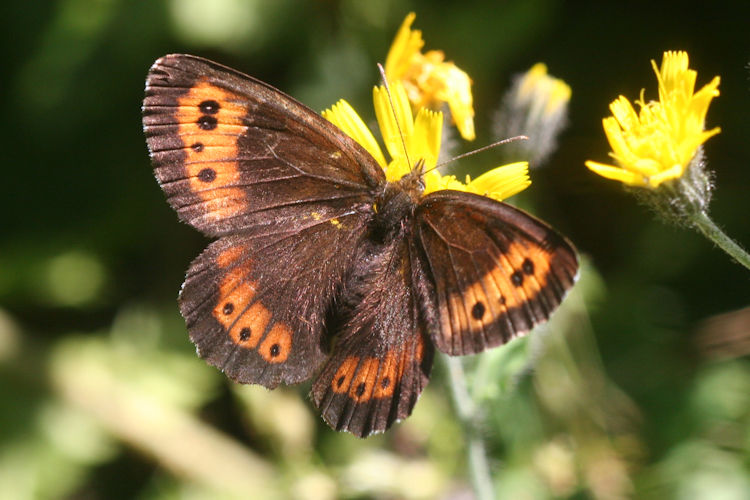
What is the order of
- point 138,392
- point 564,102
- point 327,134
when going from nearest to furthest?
point 327,134 → point 564,102 → point 138,392

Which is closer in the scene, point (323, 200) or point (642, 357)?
point (323, 200)

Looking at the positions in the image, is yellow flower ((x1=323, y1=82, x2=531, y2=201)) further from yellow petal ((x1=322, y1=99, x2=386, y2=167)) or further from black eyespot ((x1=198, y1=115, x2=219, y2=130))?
black eyespot ((x1=198, y1=115, x2=219, y2=130))

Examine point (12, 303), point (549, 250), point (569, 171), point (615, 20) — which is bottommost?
point (12, 303)

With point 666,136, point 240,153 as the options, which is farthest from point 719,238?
point 240,153

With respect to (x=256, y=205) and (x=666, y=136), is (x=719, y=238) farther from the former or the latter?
(x=256, y=205)

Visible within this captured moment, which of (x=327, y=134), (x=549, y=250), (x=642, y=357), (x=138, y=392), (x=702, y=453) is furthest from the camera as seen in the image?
(x=138, y=392)

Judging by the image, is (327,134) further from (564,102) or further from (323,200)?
(564,102)

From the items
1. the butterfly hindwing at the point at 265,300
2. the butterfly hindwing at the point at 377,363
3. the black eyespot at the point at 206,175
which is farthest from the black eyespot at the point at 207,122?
the butterfly hindwing at the point at 377,363

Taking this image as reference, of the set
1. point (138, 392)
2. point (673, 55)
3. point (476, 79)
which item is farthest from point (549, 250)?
point (138, 392)
